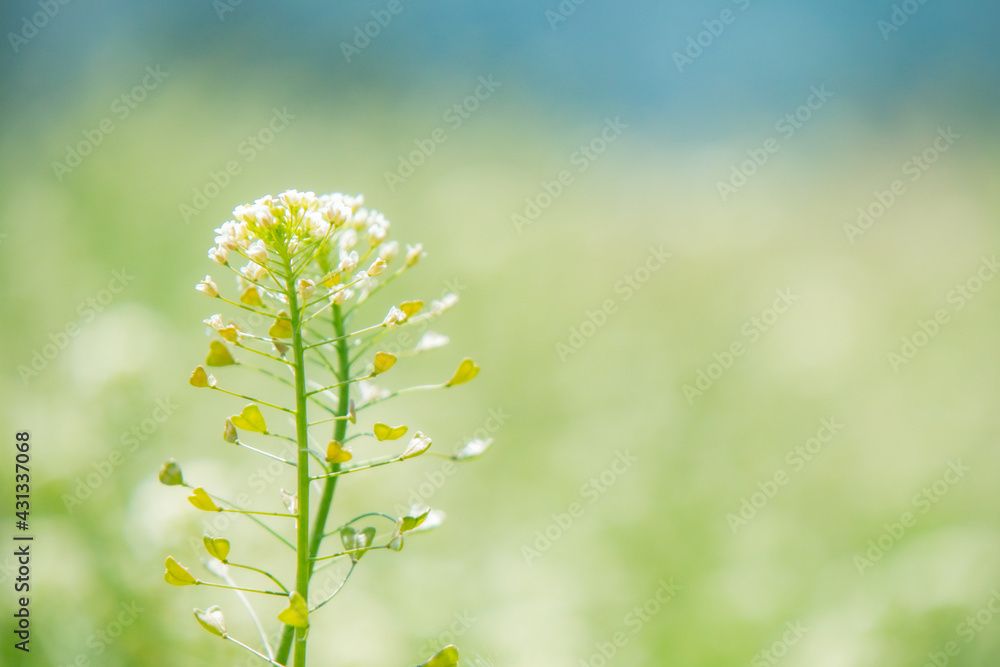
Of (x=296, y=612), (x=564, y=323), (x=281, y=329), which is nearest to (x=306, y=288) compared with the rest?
(x=281, y=329)

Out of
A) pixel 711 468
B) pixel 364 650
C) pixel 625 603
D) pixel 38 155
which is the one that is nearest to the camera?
pixel 364 650

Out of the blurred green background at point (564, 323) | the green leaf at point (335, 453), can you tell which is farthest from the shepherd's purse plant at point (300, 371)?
the blurred green background at point (564, 323)

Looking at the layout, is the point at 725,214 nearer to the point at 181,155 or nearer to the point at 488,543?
the point at 488,543

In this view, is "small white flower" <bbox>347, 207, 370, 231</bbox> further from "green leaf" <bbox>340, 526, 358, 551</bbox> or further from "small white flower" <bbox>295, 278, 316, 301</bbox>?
"green leaf" <bbox>340, 526, 358, 551</bbox>

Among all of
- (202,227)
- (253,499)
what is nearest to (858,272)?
(253,499)

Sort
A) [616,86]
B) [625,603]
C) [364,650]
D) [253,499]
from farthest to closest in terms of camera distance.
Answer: [616,86] < [253,499] < [625,603] < [364,650]
